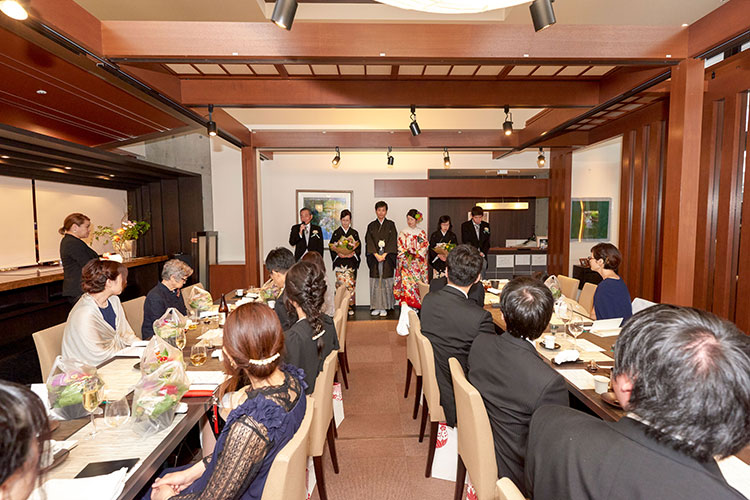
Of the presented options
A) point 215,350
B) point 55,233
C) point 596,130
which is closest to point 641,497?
point 215,350

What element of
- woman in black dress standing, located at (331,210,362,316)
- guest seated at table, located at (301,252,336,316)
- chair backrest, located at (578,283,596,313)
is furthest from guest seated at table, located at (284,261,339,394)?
woman in black dress standing, located at (331,210,362,316)

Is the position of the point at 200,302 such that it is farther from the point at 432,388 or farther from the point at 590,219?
the point at 590,219

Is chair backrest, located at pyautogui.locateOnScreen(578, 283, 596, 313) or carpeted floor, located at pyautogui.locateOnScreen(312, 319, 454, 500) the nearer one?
carpeted floor, located at pyautogui.locateOnScreen(312, 319, 454, 500)

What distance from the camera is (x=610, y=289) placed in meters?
3.06

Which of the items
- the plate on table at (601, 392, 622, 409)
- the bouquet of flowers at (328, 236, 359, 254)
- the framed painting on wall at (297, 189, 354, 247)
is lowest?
the plate on table at (601, 392, 622, 409)

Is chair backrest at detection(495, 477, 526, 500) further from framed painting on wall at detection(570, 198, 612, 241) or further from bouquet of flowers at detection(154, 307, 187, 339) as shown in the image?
framed painting on wall at detection(570, 198, 612, 241)

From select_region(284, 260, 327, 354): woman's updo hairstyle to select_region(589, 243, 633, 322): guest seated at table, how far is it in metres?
2.28

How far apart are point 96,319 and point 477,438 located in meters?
2.41

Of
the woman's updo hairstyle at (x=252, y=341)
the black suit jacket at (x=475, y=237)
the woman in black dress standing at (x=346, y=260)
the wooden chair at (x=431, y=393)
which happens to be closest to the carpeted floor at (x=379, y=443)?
the wooden chair at (x=431, y=393)

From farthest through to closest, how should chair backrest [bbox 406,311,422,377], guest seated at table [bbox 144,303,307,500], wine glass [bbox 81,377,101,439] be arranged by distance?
chair backrest [bbox 406,311,422,377] < wine glass [bbox 81,377,101,439] < guest seated at table [bbox 144,303,307,500]

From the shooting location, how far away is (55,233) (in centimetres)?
638

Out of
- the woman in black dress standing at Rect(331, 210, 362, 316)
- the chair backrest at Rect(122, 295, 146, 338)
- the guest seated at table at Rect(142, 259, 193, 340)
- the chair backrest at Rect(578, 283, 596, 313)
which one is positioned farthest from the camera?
the woman in black dress standing at Rect(331, 210, 362, 316)

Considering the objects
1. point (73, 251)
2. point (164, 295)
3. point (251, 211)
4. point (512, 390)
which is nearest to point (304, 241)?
point (251, 211)

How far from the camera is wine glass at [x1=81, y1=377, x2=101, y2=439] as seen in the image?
1.57 metres
